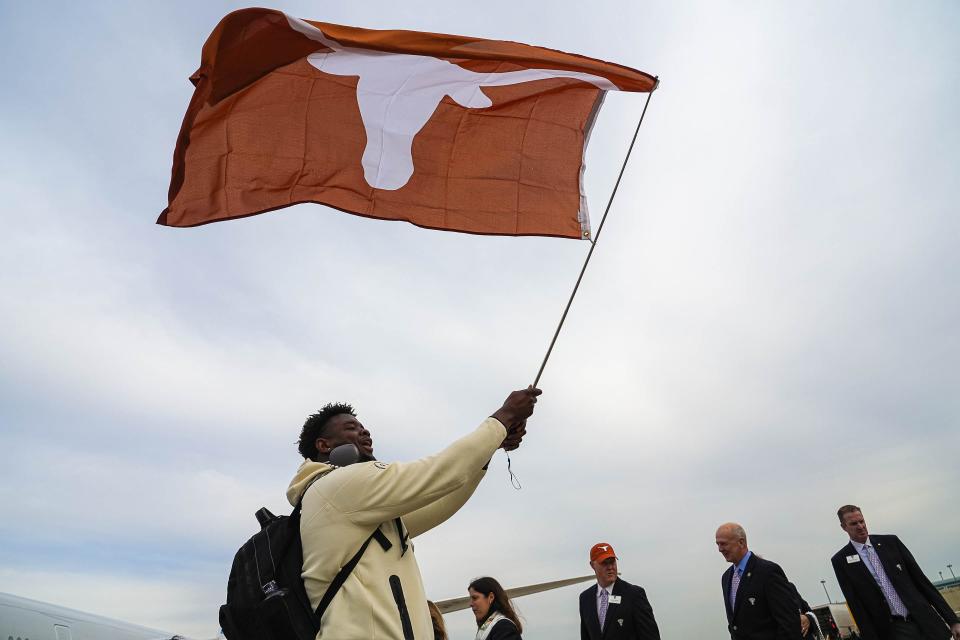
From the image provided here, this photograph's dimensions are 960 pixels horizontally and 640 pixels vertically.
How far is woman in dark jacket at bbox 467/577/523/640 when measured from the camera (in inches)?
263

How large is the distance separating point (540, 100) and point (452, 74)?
738mm

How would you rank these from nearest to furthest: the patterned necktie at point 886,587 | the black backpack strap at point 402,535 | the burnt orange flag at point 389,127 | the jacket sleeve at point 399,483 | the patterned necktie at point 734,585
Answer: the jacket sleeve at point 399,483
the black backpack strap at point 402,535
the burnt orange flag at point 389,127
the patterned necktie at point 886,587
the patterned necktie at point 734,585

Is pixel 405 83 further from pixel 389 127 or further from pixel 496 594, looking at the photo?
pixel 496 594

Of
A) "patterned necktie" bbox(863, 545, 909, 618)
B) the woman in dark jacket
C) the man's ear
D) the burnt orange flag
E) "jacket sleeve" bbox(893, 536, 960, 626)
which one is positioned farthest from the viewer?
"patterned necktie" bbox(863, 545, 909, 618)

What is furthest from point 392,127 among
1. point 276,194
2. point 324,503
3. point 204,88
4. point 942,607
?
point 942,607

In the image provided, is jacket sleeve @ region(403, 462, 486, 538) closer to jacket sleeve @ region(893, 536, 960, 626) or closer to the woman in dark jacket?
the woman in dark jacket

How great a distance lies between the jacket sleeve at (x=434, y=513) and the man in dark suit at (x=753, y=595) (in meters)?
5.40

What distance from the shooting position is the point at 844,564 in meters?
8.55

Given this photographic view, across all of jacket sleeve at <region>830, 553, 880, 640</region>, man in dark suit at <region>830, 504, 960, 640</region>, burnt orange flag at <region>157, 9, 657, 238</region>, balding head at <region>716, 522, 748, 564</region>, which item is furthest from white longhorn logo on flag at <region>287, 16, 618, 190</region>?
jacket sleeve at <region>830, 553, 880, 640</region>

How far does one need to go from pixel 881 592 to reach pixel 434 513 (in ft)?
22.5

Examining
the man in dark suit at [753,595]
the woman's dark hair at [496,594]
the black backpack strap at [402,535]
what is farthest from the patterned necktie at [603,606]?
the black backpack strap at [402,535]

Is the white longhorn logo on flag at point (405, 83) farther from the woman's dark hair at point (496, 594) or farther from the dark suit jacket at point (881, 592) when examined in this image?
the dark suit jacket at point (881, 592)

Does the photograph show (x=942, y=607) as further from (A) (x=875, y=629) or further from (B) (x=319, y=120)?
(B) (x=319, y=120)

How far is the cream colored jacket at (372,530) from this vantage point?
9.27ft
